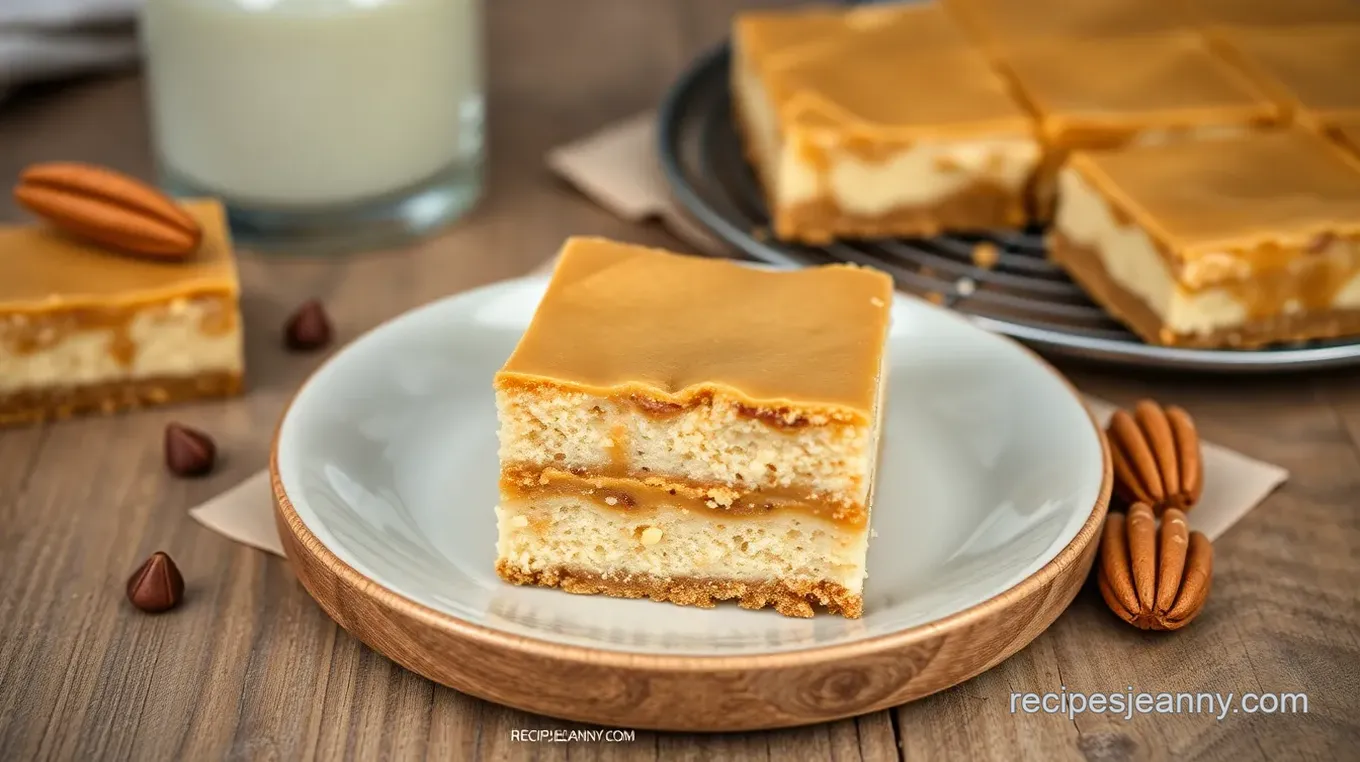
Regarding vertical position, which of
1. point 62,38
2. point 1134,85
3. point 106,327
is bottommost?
point 62,38

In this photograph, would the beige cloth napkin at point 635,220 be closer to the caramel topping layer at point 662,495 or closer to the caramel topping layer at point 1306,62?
the caramel topping layer at point 662,495

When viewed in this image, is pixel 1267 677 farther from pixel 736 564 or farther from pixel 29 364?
pixel 29 364

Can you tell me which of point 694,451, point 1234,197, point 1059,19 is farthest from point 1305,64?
point 694,451

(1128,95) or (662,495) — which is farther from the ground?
(662,495)

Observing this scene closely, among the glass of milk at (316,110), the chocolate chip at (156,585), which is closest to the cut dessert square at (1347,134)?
the glass of milk at (316,110)

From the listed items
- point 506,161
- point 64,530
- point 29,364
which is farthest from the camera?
point 506,161

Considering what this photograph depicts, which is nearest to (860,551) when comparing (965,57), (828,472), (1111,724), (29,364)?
(828,472)

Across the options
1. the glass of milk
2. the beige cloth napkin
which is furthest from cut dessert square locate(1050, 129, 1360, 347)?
the glass of milk

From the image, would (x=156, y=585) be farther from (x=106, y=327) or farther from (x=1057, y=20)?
(x=1057, y=20)

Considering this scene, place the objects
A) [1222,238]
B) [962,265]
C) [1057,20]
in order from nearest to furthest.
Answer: [1222,238] < [962,265] < [1057,20]
